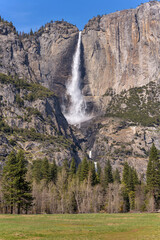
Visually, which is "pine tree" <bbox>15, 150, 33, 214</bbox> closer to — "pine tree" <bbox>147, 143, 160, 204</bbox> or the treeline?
the treeline

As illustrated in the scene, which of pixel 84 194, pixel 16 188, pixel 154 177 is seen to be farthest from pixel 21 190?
pixel 154 177

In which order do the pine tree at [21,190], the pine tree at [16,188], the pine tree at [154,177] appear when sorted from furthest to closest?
the pine tree at [154,177]
the pine tree at [21,190]
the pine tree at [16,188]

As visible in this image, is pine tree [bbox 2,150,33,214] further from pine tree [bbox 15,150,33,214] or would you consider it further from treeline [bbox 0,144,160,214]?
treeline [bbox 0,144,160,214]

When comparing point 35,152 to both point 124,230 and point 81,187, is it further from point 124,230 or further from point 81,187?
point 124,230

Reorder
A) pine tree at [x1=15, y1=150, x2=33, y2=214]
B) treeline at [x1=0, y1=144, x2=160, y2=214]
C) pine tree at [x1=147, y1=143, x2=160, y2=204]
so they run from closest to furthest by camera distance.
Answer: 1. pine tree at [x1=15, y1=150, x2=33, y2=214]
2. treeline at [x1=0, y1=144, x2=160, y2=214]
3. pine tree at [x1=147, y1=143, x2=160, y2=204]

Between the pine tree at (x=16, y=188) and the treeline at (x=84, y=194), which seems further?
the treeline at (x=84, y=194)

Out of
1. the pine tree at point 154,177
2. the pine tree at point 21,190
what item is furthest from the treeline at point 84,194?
the pine tree at point 21,190

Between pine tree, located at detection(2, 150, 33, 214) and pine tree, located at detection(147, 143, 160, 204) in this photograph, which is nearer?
pine tree, located at detection(2, 150, 33, 214)

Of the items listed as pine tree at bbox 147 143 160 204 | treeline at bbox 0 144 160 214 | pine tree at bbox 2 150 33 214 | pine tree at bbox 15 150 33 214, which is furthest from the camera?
pine tree at bbox 147 143 160 204

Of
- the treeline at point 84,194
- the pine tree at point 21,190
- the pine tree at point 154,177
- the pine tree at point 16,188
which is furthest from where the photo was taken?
the pine tree at point 154,177

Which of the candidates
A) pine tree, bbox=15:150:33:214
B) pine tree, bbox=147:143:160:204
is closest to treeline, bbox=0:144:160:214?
pine tree, bbox=147:143:160:204

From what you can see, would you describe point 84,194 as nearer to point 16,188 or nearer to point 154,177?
point 154,177

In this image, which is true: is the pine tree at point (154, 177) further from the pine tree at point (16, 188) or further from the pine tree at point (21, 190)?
the pine tree at point (21, 190)

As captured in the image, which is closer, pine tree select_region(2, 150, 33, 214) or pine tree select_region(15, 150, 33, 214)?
pine tree select_region(2, 150, 33, 214)
